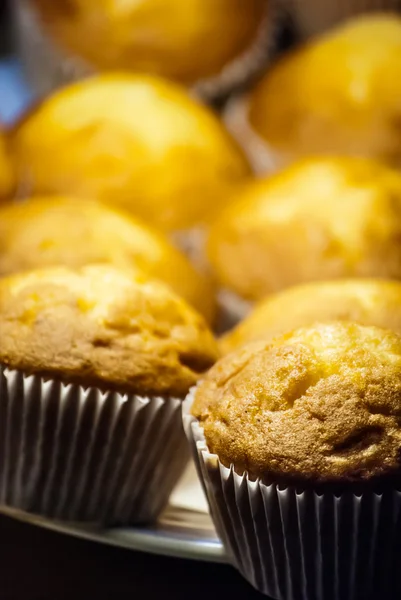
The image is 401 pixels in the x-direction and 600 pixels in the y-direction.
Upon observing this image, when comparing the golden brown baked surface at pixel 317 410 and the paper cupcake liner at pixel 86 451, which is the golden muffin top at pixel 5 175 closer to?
the paper cupcake liner at pixel 86 451

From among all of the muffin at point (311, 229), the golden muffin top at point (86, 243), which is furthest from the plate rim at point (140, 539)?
the muffin at point (311, 229)

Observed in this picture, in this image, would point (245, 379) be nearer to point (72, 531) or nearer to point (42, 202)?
point (72, 531)

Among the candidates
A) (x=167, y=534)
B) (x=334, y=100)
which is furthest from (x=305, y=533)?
(x=334, y=100)

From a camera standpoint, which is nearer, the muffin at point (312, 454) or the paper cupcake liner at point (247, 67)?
the muffin at point (312, 454)

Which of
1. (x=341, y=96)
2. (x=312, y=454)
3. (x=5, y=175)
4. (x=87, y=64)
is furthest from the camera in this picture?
(x=87, y=64)

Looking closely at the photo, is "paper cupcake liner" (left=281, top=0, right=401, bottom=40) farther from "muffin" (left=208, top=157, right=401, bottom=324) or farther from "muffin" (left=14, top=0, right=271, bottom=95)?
"muffin" (left=208, top=157, right=401, bottom=324)

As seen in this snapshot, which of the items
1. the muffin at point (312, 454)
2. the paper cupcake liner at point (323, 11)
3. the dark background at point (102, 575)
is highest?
the paper cupcake liner at point (323, 11)

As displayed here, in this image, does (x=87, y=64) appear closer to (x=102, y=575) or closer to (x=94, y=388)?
(x=94, y=388)
